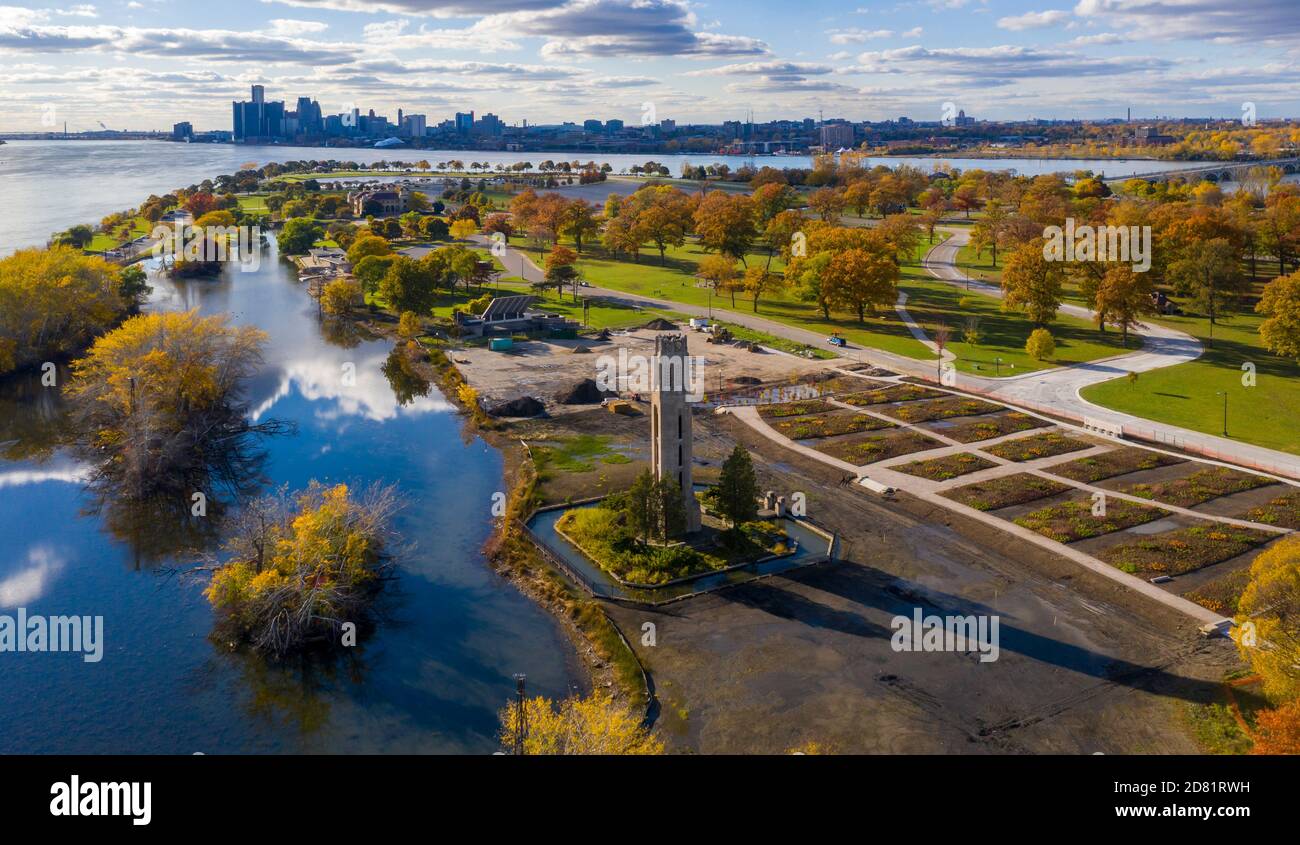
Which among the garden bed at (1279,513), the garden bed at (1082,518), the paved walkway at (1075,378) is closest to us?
the garden bed at (1082,518)

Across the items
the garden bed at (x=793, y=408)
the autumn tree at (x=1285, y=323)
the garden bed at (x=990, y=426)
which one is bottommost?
the garden bed at (x=990, y=426)

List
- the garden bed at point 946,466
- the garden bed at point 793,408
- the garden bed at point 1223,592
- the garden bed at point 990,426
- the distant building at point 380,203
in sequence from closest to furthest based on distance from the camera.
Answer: the garden bed at point 1223,592 < the garden bed at point 946,466 < the garden bed at point 990,426 < the garden bed at point 793,408 < the distant building at point 380,203

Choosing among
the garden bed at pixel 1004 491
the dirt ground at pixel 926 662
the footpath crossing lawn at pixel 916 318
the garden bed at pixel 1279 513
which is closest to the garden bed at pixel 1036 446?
the garden bed at pixel 1004 491

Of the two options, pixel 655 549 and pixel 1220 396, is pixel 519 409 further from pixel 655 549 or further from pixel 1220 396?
pixel 1220 396

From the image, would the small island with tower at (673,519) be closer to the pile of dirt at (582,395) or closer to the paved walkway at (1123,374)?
the pile of dirt at (582,395)

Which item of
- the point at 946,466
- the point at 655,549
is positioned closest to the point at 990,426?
the point at 946,466

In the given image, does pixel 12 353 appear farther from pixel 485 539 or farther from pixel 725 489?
pixel 725 489

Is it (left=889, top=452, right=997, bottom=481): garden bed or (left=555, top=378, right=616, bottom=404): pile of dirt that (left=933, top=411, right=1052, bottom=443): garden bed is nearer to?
(left=889, top=452, right=997, bottom=481): garden bed

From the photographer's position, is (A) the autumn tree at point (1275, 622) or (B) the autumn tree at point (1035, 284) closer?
(A) the autumn tree at point (1275, 622)

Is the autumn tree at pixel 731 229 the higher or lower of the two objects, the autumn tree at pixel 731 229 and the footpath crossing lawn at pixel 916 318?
the higher
